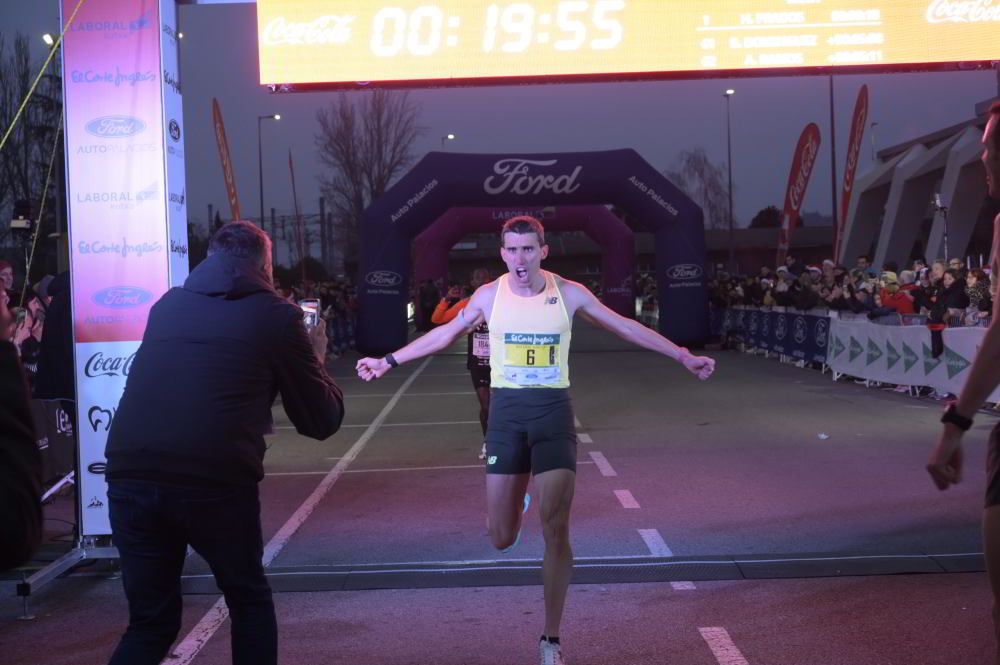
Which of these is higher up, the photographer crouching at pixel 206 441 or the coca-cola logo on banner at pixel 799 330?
the photographer crouching at pixel 206 441

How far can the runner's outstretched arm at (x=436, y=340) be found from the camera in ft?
20.0

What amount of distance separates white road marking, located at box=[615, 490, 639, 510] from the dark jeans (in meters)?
5.67

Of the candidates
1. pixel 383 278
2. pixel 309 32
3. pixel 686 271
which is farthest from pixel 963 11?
pixel 383 278

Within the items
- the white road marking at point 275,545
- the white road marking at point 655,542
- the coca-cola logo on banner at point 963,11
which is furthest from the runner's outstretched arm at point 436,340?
the coca-cola logo on banner at point 963,11

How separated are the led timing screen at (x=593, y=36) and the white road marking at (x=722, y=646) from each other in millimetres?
7274

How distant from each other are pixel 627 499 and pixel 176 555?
6.13 metres

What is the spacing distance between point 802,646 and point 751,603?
2.70 ft

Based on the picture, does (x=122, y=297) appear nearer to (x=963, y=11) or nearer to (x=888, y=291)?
(x=963, y=11)

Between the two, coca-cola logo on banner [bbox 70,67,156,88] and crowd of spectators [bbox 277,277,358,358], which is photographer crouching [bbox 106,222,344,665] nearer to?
coca-cola logo on banner [bbox 70,67,156,88]

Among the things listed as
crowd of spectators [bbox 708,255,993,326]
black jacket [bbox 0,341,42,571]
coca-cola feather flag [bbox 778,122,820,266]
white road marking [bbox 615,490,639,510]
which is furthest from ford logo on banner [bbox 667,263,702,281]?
black jacket [bbox 0,341,42,571]

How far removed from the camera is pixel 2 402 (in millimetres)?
2420

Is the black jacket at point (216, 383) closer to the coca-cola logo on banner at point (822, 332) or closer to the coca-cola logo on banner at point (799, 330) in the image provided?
the coca-cola logo on banner at point (822, 332)

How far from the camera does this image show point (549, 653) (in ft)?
17.7

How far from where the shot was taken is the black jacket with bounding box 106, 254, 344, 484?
3.90 meters
